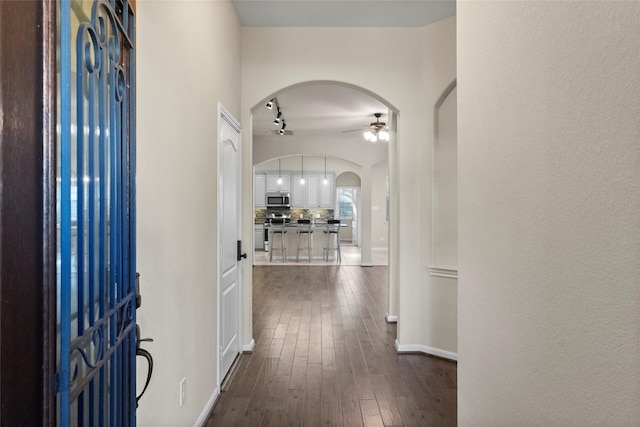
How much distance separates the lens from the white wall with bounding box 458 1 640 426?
78 cm

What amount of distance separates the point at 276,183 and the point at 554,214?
11.7 metres

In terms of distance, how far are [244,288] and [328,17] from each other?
8.78 ft

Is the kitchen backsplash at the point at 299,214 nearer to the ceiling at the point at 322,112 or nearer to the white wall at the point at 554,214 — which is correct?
the ceiling at the point at 322,112

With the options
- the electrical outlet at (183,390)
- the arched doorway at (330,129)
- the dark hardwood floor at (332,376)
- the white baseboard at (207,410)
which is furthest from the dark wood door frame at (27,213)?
the arched doorway at (330,129)

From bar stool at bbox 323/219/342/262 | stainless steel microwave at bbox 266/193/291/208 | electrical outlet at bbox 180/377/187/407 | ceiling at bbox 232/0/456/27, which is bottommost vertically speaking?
electrical outlet at bbox 180/377/187/407

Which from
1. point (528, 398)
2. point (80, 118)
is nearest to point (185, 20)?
point (80, 118)

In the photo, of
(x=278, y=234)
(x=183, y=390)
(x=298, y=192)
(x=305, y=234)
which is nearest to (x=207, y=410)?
(x=183, y=390)

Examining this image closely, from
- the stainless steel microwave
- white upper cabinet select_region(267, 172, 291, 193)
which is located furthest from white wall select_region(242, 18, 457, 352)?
white upper cabinet select_region(267, 172, 291, 193)

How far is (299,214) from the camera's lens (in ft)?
42.5

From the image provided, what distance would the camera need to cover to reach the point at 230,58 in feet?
11.0

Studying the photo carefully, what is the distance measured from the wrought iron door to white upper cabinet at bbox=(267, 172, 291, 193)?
11.1 meters

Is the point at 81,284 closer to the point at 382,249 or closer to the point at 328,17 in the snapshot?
the point at 328,17

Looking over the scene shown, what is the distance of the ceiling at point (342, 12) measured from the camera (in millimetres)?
3367

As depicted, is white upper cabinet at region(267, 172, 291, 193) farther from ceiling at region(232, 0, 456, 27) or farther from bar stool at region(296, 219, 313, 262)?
ceiling at region(232, 0, 456, 27)
